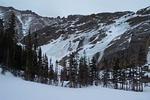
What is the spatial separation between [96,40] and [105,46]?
21275 mm

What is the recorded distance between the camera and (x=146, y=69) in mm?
120688

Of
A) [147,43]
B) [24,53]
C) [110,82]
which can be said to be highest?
[147,43]

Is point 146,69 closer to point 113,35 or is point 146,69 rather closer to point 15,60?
point 15,60

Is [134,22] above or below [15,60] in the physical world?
above

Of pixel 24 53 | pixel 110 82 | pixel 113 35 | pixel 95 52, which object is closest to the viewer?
pixel 24 53

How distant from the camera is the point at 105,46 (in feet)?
573

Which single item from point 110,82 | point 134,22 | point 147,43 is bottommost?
point 110,82

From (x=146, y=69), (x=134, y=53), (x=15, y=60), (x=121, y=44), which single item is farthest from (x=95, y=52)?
(x=15, y=60)

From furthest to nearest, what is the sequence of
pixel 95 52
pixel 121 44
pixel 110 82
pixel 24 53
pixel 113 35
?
pixel 113 35 → pixel 95 52 → pixel 121 44 → pixel 110 82 → pixel 24 53

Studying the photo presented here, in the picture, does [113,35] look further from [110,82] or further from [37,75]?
[37,75]

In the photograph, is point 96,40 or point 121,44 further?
point 96,40

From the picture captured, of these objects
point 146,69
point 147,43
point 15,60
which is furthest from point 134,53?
point 15,60

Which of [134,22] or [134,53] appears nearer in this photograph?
[134,53]

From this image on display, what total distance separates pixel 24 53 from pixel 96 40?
3949 inches
